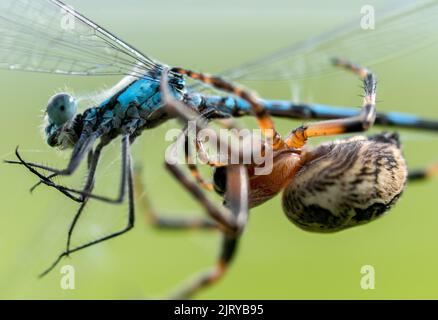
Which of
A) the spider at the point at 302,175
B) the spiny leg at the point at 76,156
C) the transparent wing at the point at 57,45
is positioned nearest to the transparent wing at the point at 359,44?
the spider at the point at 302,175

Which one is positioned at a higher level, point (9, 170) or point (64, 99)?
point (9, 170)

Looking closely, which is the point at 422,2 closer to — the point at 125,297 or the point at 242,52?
the point at 125,297

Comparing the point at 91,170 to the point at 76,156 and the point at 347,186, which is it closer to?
the point at 76,156

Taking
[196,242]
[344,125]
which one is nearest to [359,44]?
[344,125]

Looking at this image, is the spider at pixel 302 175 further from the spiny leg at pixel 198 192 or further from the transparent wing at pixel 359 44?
the transparent wing at pixel 359 44

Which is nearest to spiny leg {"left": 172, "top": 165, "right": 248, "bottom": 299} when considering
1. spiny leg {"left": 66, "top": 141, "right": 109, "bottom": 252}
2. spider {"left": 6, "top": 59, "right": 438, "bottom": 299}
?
spider {"left": 6, "top": 59, "right": 438, "bottom": 299}

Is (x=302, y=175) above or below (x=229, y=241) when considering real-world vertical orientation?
above
